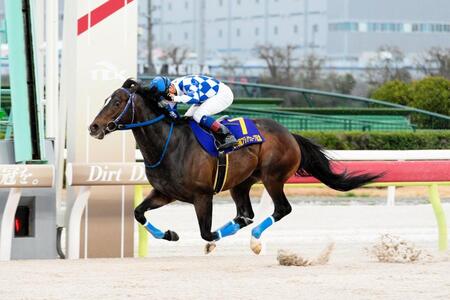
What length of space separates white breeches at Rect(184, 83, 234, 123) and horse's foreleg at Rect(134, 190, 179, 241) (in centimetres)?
59

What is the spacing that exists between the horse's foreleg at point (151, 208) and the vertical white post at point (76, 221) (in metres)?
0.44

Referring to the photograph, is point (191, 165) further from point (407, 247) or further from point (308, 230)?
point (308, 230)

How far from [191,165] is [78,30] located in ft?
4.26

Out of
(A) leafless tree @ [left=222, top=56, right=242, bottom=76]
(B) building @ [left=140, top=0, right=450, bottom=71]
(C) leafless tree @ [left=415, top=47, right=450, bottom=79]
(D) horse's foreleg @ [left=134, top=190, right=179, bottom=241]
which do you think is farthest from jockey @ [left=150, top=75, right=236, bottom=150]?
(B) building @ [left=140, top=0, right=450, bottom=71]

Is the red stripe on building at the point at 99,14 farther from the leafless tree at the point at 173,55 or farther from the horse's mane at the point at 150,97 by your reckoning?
the leafless tree at the point at 173,55

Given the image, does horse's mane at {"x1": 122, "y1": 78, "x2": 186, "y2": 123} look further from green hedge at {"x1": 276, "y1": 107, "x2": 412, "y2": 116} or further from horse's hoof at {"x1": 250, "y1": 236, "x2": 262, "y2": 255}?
green hedge at {"x1": 276, "y1": 107, "x2": 412, "y2": 116}

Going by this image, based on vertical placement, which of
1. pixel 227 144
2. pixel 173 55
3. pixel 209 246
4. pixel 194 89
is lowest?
pixel 209 246

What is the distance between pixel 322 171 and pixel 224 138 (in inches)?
43.3

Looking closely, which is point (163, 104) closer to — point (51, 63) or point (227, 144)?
point (227, 144)

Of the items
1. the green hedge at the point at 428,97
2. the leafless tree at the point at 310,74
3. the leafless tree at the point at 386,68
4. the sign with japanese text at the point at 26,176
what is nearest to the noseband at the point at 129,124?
the sign with japanese text at the point at 26,176

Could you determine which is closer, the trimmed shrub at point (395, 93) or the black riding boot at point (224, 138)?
the black riding boot at point (224, 138)

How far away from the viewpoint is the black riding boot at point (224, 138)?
8.62m

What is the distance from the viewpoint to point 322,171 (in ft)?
30.9

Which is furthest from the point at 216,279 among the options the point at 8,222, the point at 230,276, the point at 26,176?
the point at 8,222
